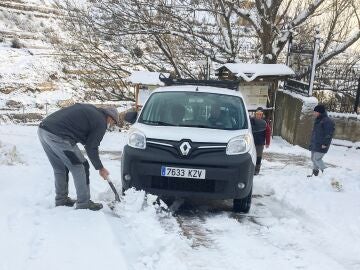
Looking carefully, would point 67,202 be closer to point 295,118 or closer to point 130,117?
point 130,117

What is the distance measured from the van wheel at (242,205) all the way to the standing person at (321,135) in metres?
2.86

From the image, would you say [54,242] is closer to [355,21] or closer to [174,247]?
[174,247]

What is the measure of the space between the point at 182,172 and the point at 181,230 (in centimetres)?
72

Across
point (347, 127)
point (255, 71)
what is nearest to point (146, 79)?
point (255, 71)

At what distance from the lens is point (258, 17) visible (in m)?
15.7

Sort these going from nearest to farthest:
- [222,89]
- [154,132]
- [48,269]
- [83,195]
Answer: [48,269], [83,195], [154,132], [222,89]

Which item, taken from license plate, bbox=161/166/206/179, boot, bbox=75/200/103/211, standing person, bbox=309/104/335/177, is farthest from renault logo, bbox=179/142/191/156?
standing person, bbox=309/104/335/177

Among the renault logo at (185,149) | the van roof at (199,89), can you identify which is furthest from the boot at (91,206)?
the van roof at (199,89)

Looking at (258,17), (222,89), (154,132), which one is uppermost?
(258,17)

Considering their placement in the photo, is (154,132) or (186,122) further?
(186,122)

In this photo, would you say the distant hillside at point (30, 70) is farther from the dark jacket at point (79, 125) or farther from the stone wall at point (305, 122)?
the dark jacket at point (79, 125)

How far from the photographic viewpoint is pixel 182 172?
18.7 feet

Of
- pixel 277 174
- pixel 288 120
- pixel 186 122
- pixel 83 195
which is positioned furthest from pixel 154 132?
pixel 288 120

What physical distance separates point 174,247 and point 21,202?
7.36 feet
